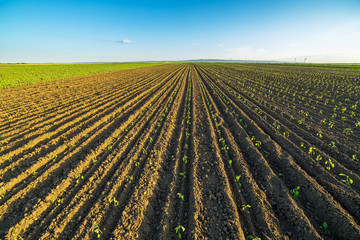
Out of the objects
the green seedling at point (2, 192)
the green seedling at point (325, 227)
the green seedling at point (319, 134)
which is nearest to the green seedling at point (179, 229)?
the green seedling at point (325, 227)

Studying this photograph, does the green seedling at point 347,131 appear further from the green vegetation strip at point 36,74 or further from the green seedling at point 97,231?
the green vegetation strip at point 36,74

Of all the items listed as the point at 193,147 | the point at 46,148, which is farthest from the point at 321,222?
the point at 46,148

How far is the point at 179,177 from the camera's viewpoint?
16.4 ft

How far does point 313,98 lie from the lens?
13.5 meters

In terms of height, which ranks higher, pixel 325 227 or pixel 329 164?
pixel 329 164


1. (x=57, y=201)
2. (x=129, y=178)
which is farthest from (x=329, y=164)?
(x=57, y=201)

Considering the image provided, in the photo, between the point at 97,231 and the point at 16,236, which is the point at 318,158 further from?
the point at 16,236

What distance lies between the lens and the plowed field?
11.5 ft

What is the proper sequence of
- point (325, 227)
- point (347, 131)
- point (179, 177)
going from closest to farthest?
point (325, 227), point (179, 177), point (347, 131)

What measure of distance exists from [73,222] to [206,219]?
320cm

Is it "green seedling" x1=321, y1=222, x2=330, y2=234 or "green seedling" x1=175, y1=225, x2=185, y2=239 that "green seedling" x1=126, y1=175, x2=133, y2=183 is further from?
"green seedling" x1=321, y1=222, x2=330, y2=234

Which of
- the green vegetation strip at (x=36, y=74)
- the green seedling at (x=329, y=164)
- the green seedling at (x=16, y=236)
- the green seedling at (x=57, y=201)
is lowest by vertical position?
the green seedling at (x=16, y=236)

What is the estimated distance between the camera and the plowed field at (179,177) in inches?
138

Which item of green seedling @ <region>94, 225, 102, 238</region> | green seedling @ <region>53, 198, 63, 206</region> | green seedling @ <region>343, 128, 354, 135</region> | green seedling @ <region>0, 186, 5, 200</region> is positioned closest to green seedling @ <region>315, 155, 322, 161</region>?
green seedling @ <region>343, 128, 354, 135</region>
